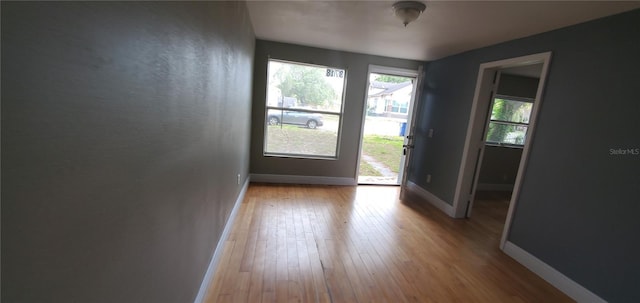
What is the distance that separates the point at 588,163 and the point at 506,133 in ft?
10.5

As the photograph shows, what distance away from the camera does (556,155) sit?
7.60ft

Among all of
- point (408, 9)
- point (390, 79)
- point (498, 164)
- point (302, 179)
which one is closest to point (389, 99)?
point (390, 79)

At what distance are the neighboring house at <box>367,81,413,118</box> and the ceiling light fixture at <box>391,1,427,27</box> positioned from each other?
88.0 inches

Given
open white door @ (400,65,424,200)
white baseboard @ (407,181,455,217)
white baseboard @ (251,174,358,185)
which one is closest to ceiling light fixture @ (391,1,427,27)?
open white door @ (400,65,424,200)

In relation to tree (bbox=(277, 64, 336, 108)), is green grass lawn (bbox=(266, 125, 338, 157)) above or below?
below

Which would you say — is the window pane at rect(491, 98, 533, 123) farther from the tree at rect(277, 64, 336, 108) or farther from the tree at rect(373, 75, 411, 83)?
the tree at rect(277, 64, 336, 108)

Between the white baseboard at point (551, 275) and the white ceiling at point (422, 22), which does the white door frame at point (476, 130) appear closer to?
the white baseboard at point (551, 275)

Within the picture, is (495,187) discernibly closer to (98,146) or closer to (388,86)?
(388,86)

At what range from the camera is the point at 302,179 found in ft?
14.6

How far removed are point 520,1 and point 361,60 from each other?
248 cm

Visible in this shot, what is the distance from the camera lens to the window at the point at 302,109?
4137mm

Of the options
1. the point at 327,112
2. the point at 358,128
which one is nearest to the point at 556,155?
the point at 358,128

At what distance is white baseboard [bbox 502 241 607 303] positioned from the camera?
203cm

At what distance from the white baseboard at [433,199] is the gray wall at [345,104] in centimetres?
109
